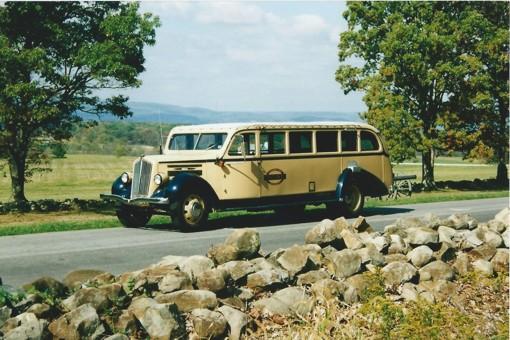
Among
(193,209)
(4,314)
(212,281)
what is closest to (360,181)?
(193,209)

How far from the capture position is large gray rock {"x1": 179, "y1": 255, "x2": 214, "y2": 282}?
7000 millimetres

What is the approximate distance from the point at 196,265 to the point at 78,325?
180 cm

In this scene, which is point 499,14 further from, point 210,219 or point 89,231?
point 89,231

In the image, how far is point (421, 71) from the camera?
30.8 meters

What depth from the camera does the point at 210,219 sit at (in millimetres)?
15219

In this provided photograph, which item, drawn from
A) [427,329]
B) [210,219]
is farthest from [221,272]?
[210,219]

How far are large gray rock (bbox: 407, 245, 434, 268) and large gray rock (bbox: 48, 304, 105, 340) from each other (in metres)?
4.47

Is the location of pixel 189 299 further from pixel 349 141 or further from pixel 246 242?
pixel 349 141

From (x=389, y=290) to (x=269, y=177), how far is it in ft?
22.7

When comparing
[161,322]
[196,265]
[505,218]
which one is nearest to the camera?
[161,322]

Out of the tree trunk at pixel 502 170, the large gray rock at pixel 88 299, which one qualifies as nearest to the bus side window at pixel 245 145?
the large gray rock at pixel 88 299

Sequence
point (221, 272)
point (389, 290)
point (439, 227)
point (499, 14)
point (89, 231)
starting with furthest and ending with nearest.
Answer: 1. point (499, 14)
2. point (89, 231)
3. point (439, 227)
4. point (389, 290)
5. point (221, 272)

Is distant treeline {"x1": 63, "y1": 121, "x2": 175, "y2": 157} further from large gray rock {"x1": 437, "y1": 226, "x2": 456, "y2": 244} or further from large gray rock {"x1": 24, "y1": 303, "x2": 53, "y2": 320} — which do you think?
large gray rock {"x1": 24, "y1": 303, "x2": 53, "y2": 320}

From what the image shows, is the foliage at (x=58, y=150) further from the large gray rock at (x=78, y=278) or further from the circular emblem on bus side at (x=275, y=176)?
the large gray rock at (x=78, y=278)
